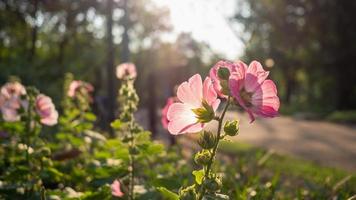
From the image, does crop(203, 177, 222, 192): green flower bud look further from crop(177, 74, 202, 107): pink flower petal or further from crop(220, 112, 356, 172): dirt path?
crop(220, 112, 356, 172): dirt path

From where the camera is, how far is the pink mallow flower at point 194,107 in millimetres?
1777

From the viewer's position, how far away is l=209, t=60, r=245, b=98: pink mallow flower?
1706mm

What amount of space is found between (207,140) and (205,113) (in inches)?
4.2

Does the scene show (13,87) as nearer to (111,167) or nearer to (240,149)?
(111,167)

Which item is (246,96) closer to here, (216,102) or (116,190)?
(216,102)

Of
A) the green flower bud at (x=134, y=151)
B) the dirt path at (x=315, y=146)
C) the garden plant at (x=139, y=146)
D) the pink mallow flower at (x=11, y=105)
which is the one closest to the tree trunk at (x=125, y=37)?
the dirt path at (x=315, y=146)

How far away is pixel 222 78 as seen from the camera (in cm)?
171

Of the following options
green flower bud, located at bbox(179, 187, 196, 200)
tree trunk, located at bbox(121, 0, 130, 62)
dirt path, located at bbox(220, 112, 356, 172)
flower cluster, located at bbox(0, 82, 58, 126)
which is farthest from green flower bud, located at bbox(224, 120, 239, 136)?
tree trunk, located at bbox(121, 0, 130, 62)

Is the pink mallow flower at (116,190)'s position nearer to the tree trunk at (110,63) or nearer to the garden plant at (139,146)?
the garden plant at (139,146)

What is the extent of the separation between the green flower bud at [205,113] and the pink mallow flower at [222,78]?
60 mm

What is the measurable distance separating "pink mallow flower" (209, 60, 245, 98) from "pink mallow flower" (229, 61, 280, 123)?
15mm

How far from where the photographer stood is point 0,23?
2314cm

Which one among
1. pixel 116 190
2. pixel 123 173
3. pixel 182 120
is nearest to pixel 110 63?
pixel 123 173

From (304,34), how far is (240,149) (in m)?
24.5
